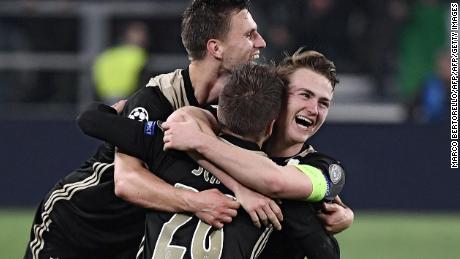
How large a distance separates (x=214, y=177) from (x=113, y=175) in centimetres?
89

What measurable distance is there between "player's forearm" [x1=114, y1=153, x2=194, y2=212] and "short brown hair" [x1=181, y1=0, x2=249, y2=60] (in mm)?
897

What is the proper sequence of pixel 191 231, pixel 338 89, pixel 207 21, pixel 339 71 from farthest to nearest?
pixel 338 89 < pixel 339 71 < pixel 207 21 < pixel 191 231

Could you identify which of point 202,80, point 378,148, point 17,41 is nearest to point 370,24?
point 378,148

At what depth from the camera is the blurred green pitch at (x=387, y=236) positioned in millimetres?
10141

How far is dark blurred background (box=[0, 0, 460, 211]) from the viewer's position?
13383mm

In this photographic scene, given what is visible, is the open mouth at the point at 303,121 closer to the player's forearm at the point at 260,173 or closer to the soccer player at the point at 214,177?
the soccer player at the point at 214,177

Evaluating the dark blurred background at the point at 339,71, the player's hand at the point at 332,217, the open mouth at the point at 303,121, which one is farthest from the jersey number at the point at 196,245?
the dark blurred background at the point at 339,71

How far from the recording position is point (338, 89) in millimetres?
15312

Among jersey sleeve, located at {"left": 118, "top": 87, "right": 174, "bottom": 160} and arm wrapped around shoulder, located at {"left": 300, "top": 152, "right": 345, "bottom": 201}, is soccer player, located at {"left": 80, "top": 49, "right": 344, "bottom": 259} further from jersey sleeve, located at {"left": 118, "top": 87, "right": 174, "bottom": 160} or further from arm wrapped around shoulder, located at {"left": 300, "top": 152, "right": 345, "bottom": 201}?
jersey sleeve, located at {"left": 118, "top": 87, "right": 174, "bottom": 160}

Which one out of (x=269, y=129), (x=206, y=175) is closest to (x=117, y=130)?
(x=206, y=175)

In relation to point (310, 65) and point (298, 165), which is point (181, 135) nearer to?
point (298, 165)

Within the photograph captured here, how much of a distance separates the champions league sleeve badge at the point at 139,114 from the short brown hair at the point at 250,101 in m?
0.67

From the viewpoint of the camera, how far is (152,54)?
47.5 feet

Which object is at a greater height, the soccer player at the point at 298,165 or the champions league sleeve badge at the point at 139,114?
the champions league sleeve badge at the point at 139,114
